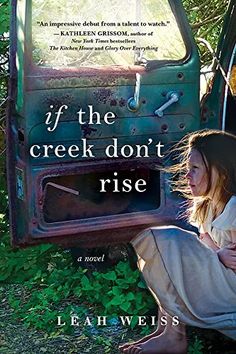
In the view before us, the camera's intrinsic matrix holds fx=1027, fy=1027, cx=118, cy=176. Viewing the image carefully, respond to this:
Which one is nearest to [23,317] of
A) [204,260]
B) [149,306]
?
[149,306]

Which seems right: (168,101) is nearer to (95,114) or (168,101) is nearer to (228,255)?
(95,114)

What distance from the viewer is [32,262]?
2973 millimetres

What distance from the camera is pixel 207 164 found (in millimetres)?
2883

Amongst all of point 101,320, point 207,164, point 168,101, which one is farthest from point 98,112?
point 101,320

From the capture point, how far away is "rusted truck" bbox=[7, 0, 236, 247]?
277 cm

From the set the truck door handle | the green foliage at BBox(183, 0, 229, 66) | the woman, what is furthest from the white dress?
the green foliage at BBox(183, 0, 229, 66)

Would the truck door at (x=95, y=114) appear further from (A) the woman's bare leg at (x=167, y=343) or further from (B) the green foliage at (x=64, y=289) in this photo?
(A) the woman's bare leg at (x=167, y=343)

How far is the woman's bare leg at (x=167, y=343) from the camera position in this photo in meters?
2.92

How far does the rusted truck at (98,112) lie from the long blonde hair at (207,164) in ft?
0.10

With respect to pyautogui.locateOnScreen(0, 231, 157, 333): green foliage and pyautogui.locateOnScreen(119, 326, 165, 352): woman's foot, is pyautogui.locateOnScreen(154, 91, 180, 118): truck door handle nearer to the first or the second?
pyautogui.locateOnScreen(0, 231, 157, 333): green foliage

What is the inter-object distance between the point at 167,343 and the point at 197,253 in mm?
292

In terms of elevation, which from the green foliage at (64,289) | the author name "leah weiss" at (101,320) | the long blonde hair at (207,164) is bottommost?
the author name "leah weiss" at (101,320)

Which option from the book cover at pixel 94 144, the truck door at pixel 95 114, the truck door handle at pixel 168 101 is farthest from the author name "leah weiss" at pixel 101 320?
the truck door handle at pixel 168 101

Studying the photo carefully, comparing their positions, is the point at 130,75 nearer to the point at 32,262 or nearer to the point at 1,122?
the point at 1,122
